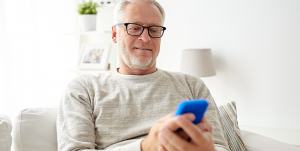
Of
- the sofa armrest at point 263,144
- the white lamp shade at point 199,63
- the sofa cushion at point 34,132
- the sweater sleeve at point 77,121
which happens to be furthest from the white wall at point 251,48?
the sofa cushion at point 34,132

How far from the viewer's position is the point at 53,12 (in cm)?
281

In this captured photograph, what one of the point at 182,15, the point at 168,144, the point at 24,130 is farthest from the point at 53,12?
the point at 168,144

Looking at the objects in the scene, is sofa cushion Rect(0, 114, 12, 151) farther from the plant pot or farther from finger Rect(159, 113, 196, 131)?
the plant pot

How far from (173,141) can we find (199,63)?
5.73 ft

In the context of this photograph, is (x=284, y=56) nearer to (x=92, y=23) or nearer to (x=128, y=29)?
(x=128, y=29)

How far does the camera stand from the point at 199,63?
228 centimetres

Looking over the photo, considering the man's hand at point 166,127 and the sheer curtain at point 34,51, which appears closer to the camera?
the man's hand at point 166,127

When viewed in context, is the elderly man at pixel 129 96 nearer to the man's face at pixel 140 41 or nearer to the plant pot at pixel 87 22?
the man's face at pixel 140 41

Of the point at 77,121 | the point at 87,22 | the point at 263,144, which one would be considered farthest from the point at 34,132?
the point at 87,22

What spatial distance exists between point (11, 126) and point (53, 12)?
202cm

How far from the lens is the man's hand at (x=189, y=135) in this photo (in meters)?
0.58

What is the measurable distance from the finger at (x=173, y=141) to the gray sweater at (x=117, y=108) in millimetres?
373

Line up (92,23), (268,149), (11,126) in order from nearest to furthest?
(11,126) < (268,149) < (92,23)

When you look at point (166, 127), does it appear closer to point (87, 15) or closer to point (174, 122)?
point (174, 122)
